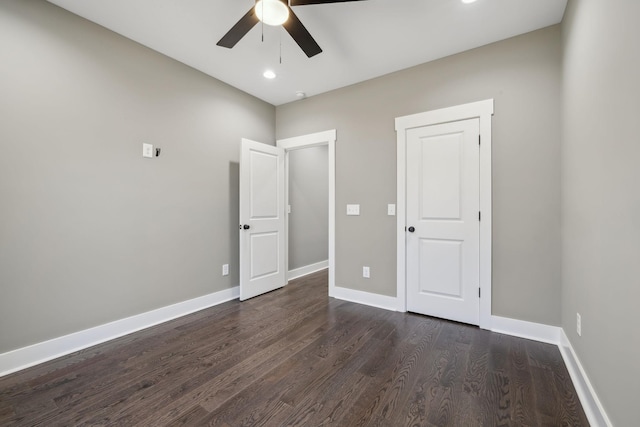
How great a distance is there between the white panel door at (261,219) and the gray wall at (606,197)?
3.12 metres

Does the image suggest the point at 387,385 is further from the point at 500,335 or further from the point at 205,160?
the point at 205,160

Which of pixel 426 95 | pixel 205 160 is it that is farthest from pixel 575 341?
pixel 205 160

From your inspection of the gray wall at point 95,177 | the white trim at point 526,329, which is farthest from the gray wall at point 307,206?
the white trim at point 526,329

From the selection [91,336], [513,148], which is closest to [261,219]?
[91,336]

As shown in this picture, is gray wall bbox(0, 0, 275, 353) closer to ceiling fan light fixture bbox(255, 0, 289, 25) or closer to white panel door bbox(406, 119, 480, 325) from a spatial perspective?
ceiling fan light fixture bbox(255, 0, 289, 25)

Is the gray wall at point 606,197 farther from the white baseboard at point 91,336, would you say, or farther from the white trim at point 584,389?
the white baseboard at point 91,336

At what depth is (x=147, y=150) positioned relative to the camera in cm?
268

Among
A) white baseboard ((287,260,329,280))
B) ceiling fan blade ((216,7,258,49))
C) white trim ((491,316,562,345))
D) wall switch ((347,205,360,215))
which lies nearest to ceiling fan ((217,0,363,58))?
ceiling fan blade ((216,7,258,49))

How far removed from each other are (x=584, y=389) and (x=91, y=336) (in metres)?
3.63

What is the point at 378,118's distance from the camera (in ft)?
10.6

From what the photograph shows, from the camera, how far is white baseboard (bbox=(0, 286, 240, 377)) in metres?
1.96

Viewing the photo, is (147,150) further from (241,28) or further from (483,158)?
(483,158)

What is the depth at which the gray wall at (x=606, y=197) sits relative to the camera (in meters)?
1.11

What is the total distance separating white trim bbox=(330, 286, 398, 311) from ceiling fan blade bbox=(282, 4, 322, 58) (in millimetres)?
2641
